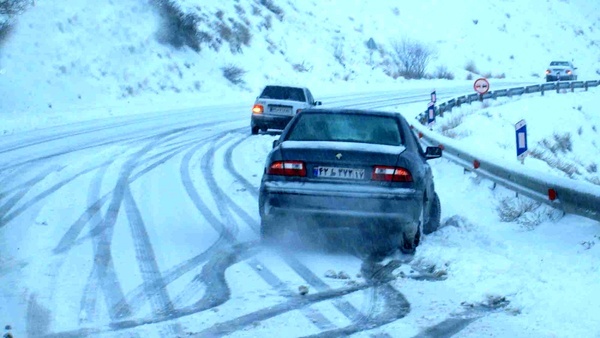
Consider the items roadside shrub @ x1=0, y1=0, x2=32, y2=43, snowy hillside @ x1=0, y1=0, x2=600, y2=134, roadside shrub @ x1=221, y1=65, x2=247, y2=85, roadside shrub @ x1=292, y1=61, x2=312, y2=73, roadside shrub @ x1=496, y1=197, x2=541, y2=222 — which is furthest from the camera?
roadside shrub @ x1=292, y1=61, x2=312, y2=73

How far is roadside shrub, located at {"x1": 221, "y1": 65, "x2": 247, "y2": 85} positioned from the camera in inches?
1593

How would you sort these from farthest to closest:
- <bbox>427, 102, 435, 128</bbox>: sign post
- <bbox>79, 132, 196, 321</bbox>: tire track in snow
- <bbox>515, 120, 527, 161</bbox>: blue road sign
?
1. <bbox>427, 102, 435, 128</bbox>: sign post
2. <bbox>515, 120, 527, 161</bbox>: blue road sign
3. <bbox>79, 132, 196, 321</bbox>: tire track in snow

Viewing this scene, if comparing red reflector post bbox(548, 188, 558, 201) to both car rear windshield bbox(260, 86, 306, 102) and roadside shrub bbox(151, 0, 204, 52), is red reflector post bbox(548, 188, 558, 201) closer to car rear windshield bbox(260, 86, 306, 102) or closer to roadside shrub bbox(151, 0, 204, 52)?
car rear windshield bbox(260, 86, 306, 102)

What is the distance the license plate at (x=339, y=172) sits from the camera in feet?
27.8

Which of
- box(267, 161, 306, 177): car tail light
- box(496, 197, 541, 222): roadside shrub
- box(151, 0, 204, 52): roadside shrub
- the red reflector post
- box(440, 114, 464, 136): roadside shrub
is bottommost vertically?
box(440, 114, 464, 136): roadside shrub

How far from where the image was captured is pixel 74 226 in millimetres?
9641

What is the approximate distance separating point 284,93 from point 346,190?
Answer: 14.8 m

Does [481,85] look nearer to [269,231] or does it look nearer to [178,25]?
[178,25]

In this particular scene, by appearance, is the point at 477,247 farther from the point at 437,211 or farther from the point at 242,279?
the point at 242,279

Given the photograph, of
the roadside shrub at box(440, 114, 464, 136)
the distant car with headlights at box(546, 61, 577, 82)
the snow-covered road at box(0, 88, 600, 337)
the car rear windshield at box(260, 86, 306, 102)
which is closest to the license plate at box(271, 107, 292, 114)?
the car rear windshield at box(260, 86, 306, 102)

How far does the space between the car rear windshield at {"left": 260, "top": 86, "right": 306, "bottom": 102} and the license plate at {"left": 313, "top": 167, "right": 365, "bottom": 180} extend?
14.2 m

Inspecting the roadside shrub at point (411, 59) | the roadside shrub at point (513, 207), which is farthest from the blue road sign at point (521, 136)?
the roadside shrub at point (411, 59)

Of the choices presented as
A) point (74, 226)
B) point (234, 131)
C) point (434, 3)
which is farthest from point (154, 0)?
point (434, 3)

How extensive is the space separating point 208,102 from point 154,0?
9.22m
